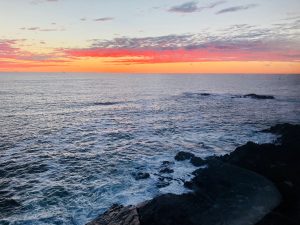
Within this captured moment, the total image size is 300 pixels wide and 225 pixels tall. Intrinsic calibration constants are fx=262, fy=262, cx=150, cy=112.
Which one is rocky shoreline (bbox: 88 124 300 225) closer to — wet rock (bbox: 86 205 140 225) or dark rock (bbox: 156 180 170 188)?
wet rock (bbox: 86 205 140 225)

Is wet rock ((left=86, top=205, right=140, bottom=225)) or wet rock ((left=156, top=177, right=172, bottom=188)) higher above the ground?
wet rock ((left=86, top=205, right=140, bottom=225))

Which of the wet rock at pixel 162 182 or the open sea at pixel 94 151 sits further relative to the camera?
the wet rock at pixel 162 182

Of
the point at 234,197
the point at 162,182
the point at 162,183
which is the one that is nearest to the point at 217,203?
the point at 234,197

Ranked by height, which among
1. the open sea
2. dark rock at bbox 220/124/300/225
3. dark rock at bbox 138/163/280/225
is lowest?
the open sea

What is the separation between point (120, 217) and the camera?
1622 cm

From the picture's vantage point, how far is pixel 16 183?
2383cm

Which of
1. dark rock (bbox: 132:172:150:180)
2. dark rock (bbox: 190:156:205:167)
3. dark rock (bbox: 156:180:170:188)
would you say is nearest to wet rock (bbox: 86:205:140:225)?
dark rock (bbox: 156:180:170:188)

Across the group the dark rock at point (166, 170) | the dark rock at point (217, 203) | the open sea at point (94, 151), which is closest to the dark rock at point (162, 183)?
Result: the open sea at point (94, 151)

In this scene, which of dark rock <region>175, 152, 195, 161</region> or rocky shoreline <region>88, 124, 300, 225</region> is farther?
dark rock <region>175, 152, 195, 161</region>

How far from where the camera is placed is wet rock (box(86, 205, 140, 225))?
15531 millimetres

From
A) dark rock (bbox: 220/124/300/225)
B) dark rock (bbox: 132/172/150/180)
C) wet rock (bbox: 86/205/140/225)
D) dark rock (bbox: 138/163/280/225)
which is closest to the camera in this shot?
wet rock (bbox: 86/205/140/225)

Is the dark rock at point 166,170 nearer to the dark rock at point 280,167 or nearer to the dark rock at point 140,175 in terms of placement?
the dark rock at point 140,175

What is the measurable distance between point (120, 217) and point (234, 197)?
870 cm

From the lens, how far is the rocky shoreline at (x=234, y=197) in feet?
52.9
